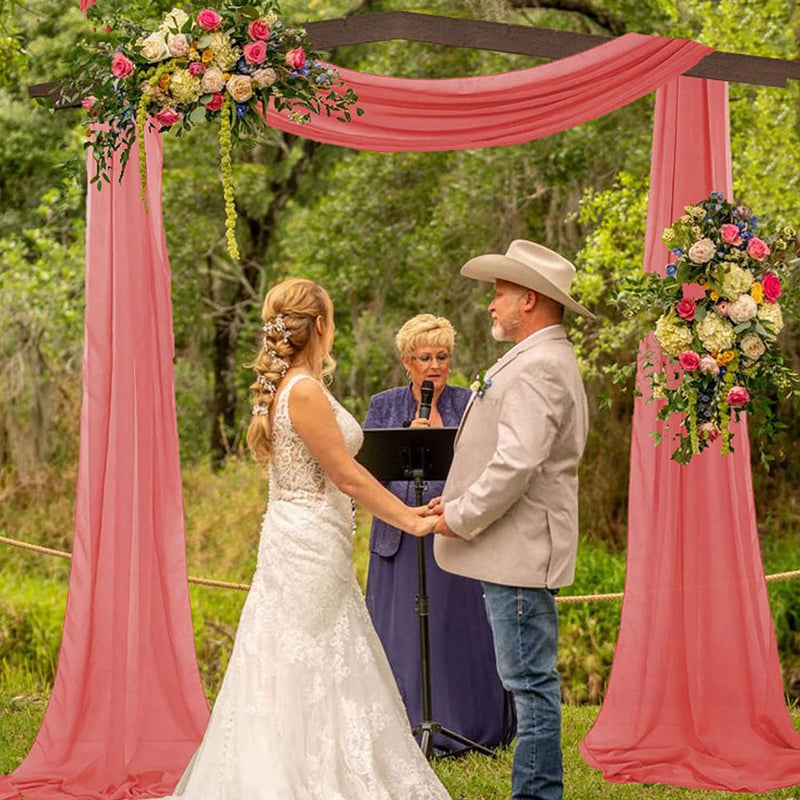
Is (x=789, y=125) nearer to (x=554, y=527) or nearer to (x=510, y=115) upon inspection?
(x=510, y=115)

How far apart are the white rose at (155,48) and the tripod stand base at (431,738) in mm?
2707

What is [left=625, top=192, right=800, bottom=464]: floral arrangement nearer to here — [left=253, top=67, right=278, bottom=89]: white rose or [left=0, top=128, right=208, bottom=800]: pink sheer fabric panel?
[left=253, top=67, right=278, bottom=89]: white rose

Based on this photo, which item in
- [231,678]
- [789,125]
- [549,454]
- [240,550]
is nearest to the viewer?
[549,454]

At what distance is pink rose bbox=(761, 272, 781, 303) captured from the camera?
4.54m

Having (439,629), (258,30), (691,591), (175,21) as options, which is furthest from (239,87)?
(691,591)

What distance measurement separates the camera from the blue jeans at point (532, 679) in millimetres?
4066

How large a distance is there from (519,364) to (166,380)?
1737mm

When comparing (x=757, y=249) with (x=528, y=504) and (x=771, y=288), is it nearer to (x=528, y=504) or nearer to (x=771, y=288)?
(x=771, y=288)

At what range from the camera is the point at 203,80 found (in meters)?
4.31

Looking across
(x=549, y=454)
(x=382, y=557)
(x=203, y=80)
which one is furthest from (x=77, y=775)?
(x=203, y=80)

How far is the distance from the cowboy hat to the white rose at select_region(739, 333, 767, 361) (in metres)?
0.66

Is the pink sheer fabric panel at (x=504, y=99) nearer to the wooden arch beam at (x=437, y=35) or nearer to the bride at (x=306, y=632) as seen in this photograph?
the wooden arch beam at (x=437, y=35)

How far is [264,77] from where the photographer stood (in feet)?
14.2

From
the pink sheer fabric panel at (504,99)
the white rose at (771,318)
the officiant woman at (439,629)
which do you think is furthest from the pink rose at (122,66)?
the white rose at (771,318)
